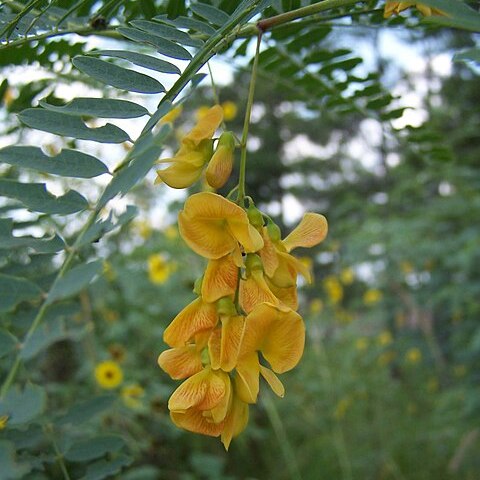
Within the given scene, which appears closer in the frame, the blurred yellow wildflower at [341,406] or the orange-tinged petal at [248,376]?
the orange-tinged petal at [248,376]

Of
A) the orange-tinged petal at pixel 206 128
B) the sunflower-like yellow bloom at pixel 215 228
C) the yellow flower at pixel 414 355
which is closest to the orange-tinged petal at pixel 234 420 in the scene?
the sunflower-like yellow bloom at pixel 215 228

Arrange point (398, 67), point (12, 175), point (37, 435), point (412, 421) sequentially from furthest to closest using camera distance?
point (398, 67)
point (412, 421)
point (12, 175)
point (37, 435)

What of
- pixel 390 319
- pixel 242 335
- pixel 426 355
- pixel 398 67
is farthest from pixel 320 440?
pixel 398 67

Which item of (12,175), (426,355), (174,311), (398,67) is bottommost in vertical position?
(398,67)

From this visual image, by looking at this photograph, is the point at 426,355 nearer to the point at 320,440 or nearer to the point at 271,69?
the point at 320,440

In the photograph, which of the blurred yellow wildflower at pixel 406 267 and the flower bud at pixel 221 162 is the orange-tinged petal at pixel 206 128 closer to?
the flower bud at pixel 221 162

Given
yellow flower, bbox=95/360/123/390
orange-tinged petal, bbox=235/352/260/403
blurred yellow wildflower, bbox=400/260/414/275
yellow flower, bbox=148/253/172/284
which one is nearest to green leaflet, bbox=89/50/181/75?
orange-tinged petal, bbox=235/352/260/403

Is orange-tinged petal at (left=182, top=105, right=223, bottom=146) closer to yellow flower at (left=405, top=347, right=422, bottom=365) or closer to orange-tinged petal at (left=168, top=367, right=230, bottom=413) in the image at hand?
orange-tinged petal at (left=168, top=367, right=230, bottom=413)
